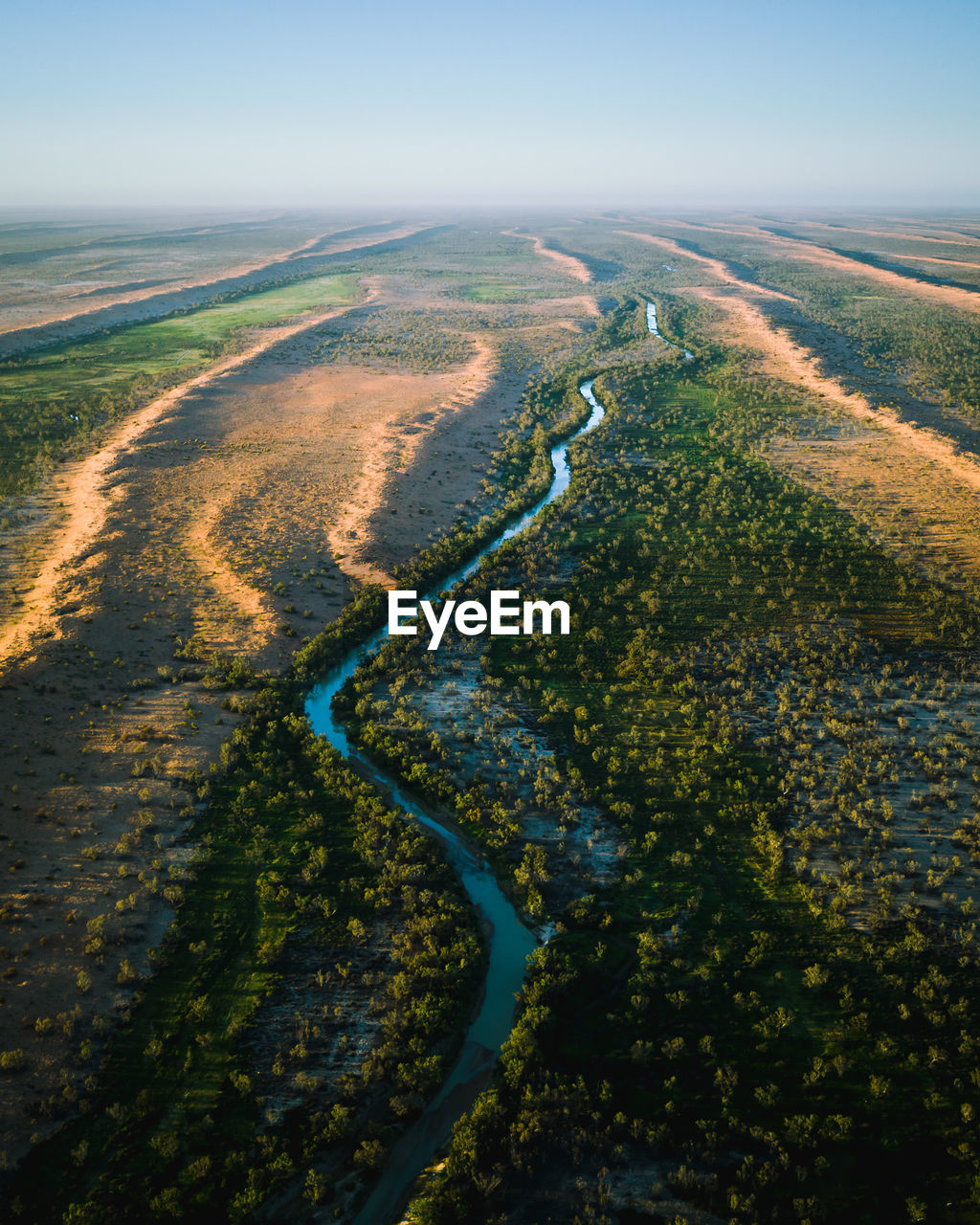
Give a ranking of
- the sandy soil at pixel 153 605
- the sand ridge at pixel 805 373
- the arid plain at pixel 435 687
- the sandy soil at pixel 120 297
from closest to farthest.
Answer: the arid plain at pixel 435 687 → the sandy soil at pixel 153 605 → the sand ridge at pixel 805 373 → the sandy soil at pixel 120 297

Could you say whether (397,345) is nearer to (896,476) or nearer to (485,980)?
(896,476)

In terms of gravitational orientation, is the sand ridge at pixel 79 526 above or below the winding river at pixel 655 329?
below

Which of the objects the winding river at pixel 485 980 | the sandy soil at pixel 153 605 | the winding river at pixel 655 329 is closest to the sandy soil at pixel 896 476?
the winding river at pixel 655 329

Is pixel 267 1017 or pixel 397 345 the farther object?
pixel 397 345

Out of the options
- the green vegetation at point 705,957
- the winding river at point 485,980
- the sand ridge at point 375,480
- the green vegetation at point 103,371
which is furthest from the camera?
the green vegetation at point 103,371

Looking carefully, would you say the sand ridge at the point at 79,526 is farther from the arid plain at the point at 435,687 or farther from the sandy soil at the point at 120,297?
the sandy soil at the point at 120,297

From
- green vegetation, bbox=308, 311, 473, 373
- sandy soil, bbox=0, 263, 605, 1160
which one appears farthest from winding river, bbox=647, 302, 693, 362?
sandy soil, bbox=0, 263, 605, 1160


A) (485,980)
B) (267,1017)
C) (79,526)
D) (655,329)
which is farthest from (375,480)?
(655,329)

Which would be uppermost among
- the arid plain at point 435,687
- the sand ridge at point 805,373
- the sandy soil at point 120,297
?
the sandy soil at point 120,297

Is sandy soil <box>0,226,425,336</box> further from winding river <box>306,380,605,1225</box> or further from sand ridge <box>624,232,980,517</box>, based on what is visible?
winding river <box>306,380,605,1225</box>
